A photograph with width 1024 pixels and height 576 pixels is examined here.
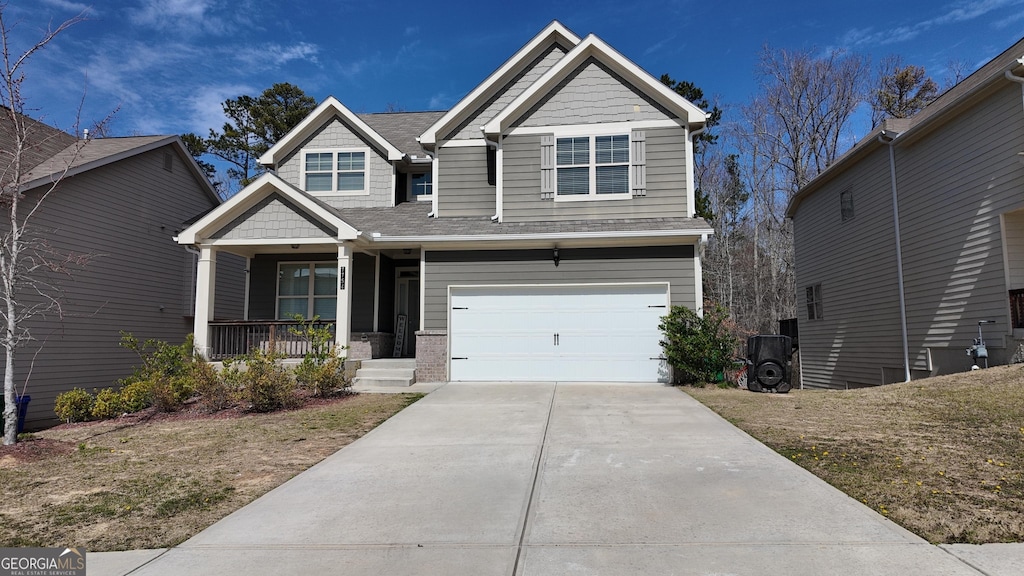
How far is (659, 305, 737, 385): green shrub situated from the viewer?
11016 millimetres

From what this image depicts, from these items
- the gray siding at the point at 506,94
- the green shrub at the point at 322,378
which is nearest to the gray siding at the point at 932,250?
the gray siding at the point at 506,94

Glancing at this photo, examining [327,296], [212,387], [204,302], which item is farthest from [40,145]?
[212,387]

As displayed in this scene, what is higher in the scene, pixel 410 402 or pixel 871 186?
pixel 871 186

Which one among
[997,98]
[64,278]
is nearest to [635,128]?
[997,98]

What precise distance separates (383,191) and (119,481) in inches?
398

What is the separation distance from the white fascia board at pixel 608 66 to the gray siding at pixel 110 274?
874 cm

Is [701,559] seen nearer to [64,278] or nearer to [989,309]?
[989,309]

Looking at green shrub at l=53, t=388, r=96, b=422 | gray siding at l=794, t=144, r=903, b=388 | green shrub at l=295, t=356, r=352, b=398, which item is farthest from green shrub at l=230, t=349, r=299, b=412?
gray siding at l=794, t=144, r=903, b=388

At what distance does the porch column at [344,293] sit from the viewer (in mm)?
11656

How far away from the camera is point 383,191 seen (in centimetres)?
1476

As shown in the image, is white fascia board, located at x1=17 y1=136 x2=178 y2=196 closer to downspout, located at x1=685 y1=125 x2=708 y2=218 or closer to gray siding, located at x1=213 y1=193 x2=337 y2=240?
gray siding, located at x1=213 y1=193 x2=337 y2=240

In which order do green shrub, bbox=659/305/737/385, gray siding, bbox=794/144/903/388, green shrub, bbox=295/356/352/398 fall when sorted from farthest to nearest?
gray siding, bbox=794/144/903/388
green shrub, bbox=659/305/737/385
green shrub, bbox=295/356/352/398

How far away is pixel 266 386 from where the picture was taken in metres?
9.31

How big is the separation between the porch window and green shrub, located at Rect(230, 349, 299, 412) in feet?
14.8
